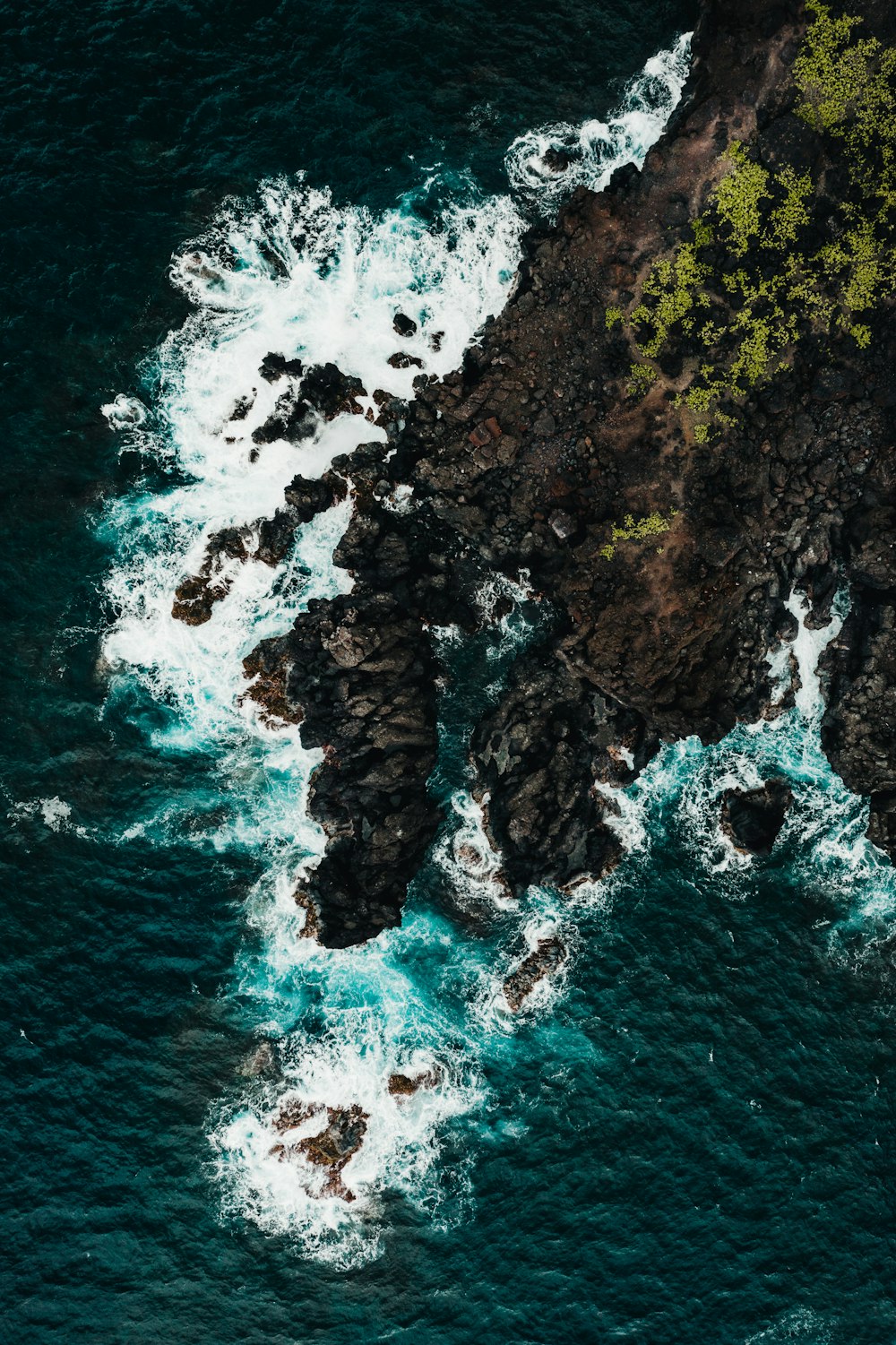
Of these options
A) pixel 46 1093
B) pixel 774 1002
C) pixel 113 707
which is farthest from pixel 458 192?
pixel 46 1093

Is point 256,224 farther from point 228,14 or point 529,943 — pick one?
point 529,943

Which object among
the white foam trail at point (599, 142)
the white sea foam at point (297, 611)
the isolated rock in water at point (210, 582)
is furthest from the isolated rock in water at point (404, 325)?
the isolated rock in water at point (210, 582)

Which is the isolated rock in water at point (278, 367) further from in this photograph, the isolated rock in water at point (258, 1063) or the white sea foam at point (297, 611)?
the isolated rock in water at point (258, 1063)

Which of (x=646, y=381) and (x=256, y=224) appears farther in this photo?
(x=256, y=224)

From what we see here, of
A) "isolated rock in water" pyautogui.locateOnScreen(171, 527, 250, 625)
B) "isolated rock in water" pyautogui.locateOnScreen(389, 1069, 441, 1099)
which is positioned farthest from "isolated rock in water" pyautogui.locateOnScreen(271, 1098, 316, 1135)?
"isolated rock in water" pyautogui.locateOnScreen(171, 527, 250, 625)

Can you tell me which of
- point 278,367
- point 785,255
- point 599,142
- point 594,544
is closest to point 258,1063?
point 594,544

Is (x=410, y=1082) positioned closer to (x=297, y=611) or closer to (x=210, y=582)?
(x=297, y=611)
